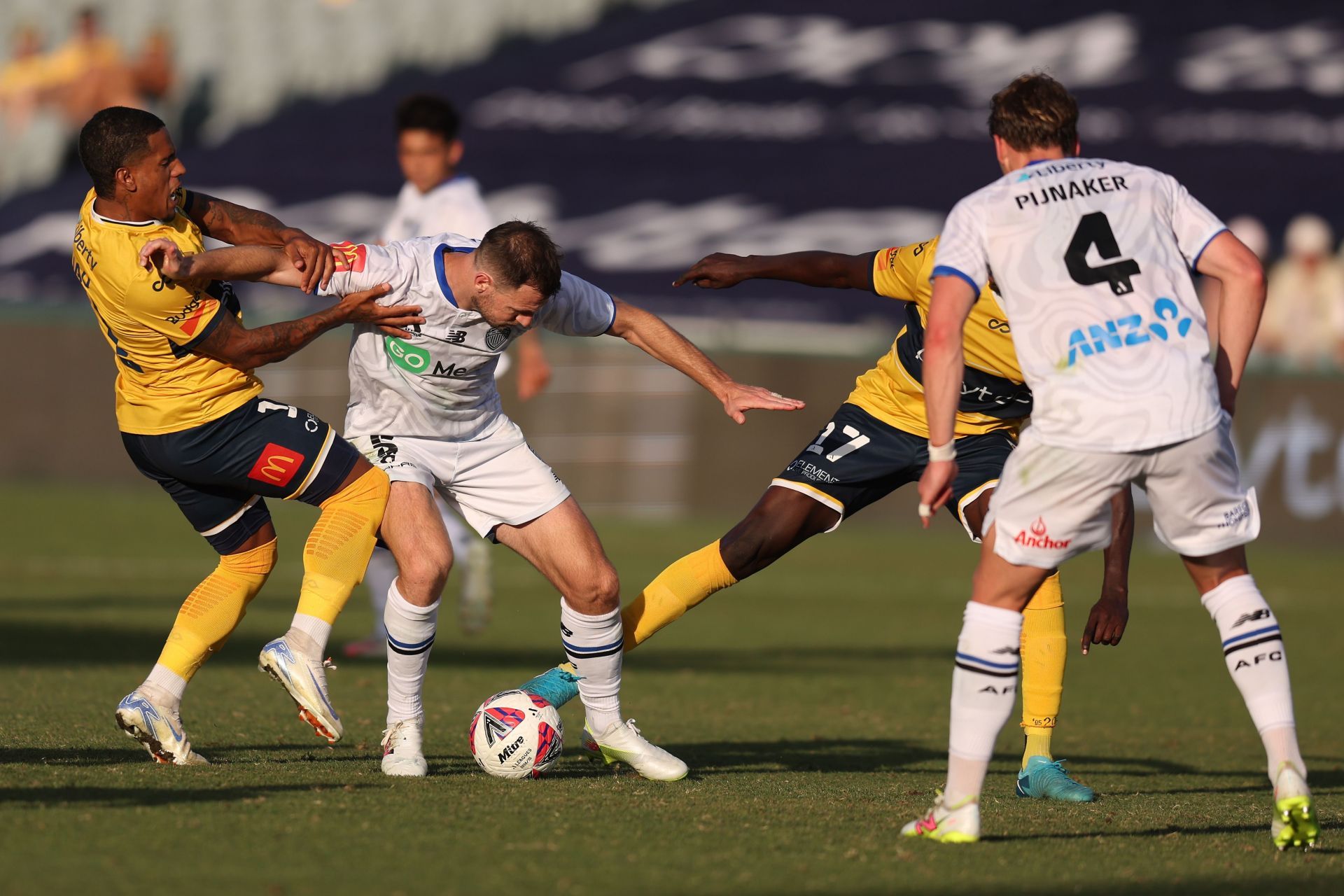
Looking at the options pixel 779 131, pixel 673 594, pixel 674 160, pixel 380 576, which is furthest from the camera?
pixel 779 131

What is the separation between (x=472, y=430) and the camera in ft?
20.5

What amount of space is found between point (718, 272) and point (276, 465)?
1.72m

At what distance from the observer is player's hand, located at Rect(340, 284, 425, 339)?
18.8 ft

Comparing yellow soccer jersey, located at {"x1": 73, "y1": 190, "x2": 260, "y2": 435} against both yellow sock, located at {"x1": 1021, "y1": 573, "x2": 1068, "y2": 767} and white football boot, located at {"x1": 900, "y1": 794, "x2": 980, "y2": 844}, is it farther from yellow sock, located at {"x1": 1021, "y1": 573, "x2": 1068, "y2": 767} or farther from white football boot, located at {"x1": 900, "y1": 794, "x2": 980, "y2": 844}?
yellow sock, located at {"x1": 1021, "y1": 573, "x2": 1068, "y2": 767}

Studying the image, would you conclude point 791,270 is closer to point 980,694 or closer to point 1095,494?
point 1095,494

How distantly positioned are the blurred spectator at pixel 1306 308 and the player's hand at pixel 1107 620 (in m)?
12.8

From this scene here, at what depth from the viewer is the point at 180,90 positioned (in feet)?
93.2

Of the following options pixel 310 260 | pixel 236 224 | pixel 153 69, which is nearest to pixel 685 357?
pixel 310 260

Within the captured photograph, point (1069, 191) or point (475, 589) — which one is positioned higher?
point (1069, 191)

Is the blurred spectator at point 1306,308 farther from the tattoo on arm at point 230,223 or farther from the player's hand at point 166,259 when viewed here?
the player's hand at point 166,259

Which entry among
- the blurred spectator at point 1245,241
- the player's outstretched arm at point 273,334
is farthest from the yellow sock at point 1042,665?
the blurred spectator at point 1245,241

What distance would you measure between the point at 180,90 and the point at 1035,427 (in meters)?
25.9

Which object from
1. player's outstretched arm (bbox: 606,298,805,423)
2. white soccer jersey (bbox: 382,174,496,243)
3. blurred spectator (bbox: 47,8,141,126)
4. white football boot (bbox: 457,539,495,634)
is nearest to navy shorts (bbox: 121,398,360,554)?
player's outstretched arm (bbox: 606,298,805,423)

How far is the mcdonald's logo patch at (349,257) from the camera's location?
19.2ft
